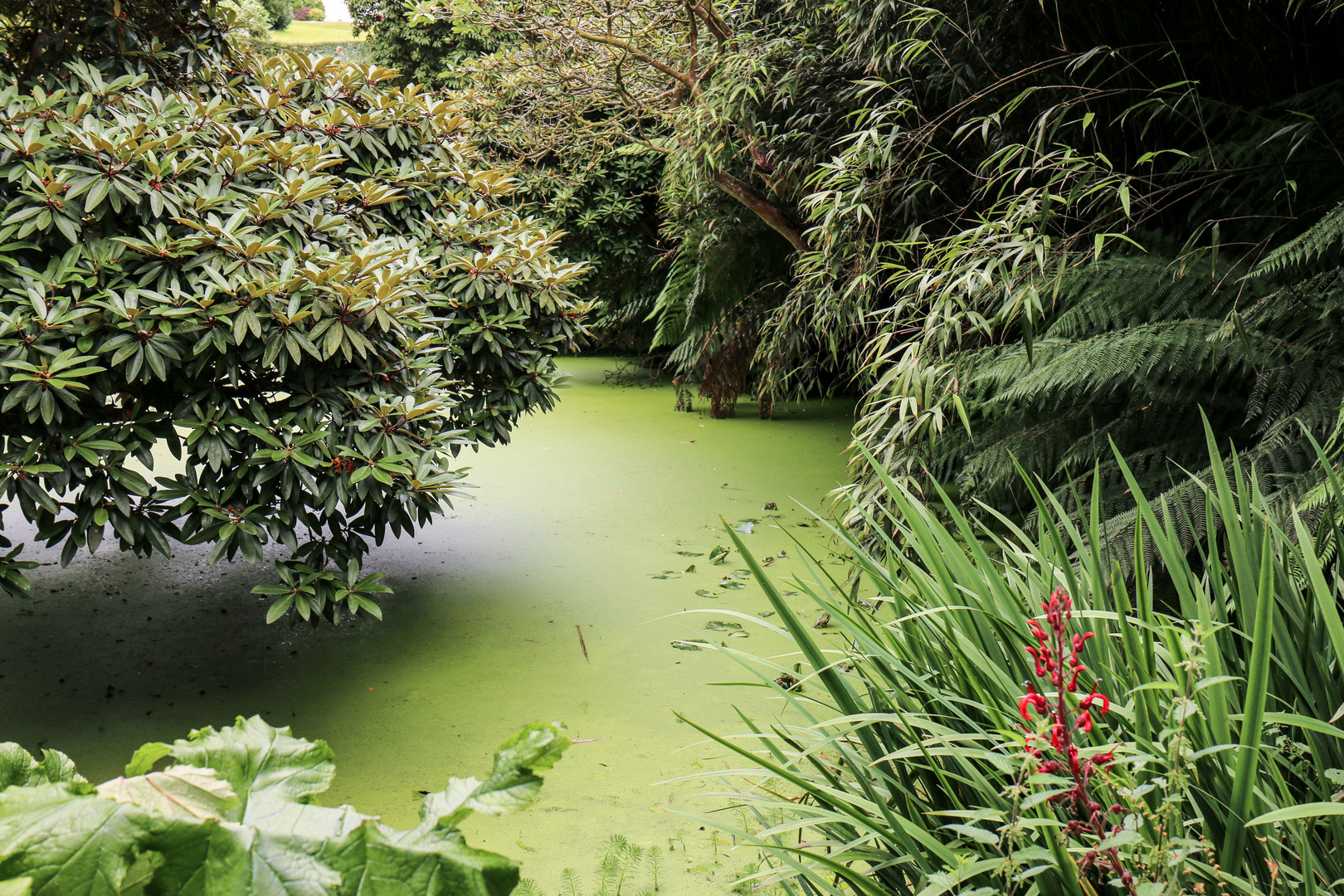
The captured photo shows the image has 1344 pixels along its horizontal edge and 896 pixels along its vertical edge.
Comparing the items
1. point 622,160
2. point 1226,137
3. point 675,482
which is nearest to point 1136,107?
point 1226,137

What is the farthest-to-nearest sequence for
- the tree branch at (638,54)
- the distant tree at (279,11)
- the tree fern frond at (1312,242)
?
the distant tree at (279,11), the tree branch at (638,54), the tree fern frond at (1312,242)

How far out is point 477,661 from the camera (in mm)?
2379

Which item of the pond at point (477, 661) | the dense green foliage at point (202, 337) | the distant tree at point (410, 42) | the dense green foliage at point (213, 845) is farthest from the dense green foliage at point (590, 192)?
the dense green foliage at point (213, 845)

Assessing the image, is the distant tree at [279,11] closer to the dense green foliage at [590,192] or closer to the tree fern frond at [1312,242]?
the dense green foliage at [590,192]

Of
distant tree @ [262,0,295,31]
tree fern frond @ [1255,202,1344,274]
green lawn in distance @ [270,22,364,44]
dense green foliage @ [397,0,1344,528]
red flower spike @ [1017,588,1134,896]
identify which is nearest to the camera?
Result: red flower spike @ [1017,588,1134,896]

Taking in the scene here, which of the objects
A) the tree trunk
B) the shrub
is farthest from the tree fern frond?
the tree trunk

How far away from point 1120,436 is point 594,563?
1663 mm

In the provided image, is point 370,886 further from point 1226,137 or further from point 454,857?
point 1226,137

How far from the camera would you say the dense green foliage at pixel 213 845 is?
1.00 ft

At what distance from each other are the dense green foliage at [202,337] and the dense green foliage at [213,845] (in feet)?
5.50

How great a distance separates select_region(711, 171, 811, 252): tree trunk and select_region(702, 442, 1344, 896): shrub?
3192 mm

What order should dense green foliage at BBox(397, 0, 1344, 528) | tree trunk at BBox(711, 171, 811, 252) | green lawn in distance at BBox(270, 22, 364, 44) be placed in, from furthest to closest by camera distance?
green lawn in distance at BBox(270, 22, 364, 44) < tree trunk at BBox(711, 171, 811, 252) < dense green foliage at BBox(397, 0, 1344, 528)

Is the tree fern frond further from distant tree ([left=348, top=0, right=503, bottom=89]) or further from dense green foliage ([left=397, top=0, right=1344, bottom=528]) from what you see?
distant tree ([left=348, top=0, right=503, bottom=89])

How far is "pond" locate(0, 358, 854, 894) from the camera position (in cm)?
179
